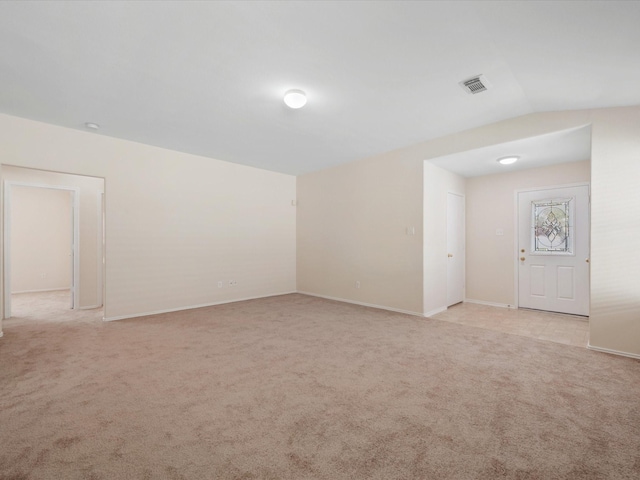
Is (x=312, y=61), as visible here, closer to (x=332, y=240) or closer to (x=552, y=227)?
(x=332, y=240)

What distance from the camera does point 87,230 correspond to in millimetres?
5648

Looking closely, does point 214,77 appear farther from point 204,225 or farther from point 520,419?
point 520,419

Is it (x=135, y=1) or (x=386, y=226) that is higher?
(x=135, y=1)

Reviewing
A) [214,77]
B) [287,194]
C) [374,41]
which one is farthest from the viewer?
[287,194]

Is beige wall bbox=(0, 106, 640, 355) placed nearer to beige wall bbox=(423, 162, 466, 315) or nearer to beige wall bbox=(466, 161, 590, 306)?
beige wall bbox=(423, 162, 466, 315)

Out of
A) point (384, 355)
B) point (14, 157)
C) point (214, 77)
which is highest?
point (214, 77)

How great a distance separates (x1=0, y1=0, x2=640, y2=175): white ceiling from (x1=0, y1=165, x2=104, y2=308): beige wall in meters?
1.92

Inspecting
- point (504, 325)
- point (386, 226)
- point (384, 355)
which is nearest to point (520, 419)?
point (384, 355)

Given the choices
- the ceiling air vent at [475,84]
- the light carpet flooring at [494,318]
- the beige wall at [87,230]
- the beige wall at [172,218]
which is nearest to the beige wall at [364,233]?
the beige wall at [172,218]

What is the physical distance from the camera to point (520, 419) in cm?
204

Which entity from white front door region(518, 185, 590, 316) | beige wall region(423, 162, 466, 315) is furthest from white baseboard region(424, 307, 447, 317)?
white front door region(518, 185, 590, 316)

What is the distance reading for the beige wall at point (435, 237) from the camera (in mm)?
4844

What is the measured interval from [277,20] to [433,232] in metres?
3.90

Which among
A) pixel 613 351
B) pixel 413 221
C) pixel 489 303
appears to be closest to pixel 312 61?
pixel 413 221
